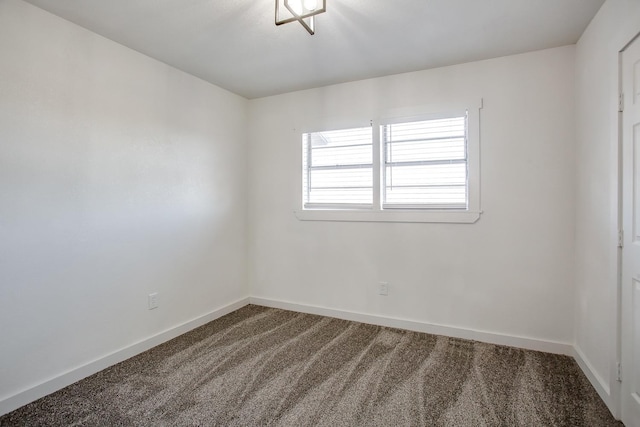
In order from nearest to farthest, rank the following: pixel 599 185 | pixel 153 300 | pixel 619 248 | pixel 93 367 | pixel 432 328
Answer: pixel 619 248, pixel 599 185, pixel 93 367, pixel 153 300, pixel 432 328

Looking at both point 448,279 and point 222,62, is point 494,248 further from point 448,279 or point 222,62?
point 222,62

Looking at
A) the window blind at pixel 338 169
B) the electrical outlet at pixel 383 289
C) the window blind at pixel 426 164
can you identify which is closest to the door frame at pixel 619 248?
the window blind at pixel 426 164

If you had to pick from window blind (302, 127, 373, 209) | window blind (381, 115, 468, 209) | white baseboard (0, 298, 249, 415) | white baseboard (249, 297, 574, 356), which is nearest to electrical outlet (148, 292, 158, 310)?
white baseboard (0, 298, 249, 415)

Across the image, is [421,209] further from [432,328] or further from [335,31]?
[335,31]

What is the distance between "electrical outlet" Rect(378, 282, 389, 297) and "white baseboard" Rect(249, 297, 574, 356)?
244 millimetres

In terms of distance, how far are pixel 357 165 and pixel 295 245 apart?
1165 mm

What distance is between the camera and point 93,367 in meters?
2.36

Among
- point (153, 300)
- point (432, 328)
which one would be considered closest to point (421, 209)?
point (432, 328)

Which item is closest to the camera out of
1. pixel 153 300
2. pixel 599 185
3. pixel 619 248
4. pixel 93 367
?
pixel 619 248

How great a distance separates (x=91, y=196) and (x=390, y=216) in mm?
2554

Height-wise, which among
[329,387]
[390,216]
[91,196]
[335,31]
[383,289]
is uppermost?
[335,31]

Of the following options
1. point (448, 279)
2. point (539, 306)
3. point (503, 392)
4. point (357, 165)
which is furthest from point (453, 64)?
point (503, 392)

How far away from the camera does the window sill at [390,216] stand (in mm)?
2934

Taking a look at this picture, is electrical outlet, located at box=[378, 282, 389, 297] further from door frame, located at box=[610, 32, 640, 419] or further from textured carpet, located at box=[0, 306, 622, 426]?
door frame, located at box=[610, 32, 640, 419]
